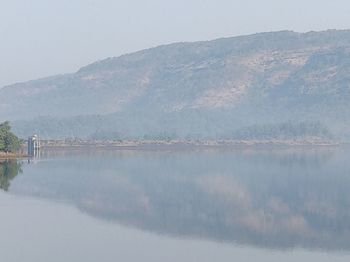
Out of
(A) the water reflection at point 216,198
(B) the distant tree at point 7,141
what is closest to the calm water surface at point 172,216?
(A) the water reflection at point 216,198

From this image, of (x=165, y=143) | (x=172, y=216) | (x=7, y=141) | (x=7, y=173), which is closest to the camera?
(x=172, y=216)

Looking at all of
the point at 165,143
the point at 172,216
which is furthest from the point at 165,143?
the point at 172,216

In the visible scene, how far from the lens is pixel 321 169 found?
258 ft

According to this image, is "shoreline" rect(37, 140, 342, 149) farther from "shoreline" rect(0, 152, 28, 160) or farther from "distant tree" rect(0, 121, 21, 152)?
"distant tree" rect(0, 121, 21, 152)

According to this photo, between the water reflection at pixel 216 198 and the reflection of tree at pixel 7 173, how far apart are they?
824 millimetres

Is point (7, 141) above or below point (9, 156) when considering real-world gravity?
above

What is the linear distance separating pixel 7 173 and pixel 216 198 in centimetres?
2022

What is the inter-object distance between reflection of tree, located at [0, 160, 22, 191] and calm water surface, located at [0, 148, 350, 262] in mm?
138

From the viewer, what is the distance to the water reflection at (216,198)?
36812 millimetres

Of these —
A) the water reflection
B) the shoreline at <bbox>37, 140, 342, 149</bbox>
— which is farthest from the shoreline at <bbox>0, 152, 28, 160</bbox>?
the shoreline at <bbox>37, 140, 342, 149</bbox>

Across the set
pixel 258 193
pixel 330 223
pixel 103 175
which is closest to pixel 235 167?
pixel 103 175

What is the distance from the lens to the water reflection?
3681cm

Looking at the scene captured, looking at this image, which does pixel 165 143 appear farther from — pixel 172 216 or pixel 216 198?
pixel 172 216

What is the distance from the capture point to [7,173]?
64125 millimetres
